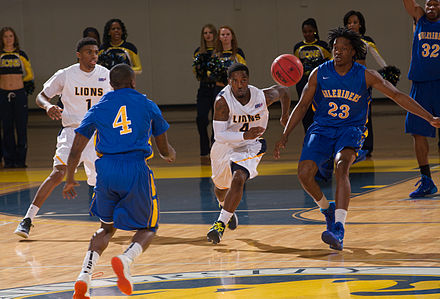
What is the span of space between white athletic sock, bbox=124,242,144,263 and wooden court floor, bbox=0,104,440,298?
0.31 meters

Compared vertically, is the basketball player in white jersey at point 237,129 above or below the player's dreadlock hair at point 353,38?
below

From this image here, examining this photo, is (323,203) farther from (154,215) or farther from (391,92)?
(154,215)

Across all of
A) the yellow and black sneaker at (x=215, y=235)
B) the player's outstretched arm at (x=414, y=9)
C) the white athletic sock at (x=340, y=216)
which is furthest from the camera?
the player's outstretched arm at (x=414, y=9)

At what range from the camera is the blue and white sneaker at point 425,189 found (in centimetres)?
902

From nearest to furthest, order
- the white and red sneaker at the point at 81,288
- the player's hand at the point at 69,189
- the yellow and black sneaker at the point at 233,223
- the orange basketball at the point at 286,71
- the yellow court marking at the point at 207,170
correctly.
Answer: the white and red sneaker at the point at 81,288 → the player's hand at the point at 69,189 → the yellow and black sneaker at the point at 233,223 → the orange basketball at the point at 286,71 → the yellow court marking at the point at 207,170

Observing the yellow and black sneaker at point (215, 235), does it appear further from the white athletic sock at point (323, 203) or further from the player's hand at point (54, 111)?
the player's hand at point (54, 111)

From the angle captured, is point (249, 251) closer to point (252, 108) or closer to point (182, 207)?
point (252, 108)

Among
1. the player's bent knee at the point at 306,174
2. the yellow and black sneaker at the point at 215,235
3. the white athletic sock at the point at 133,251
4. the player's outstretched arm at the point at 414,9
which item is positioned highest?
the player's outstretched arm at the point at 414,9

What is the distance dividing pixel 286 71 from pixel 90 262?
12.1ft

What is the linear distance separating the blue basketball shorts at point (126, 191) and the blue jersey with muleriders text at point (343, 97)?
219cm

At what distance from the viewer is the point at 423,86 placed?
911cm

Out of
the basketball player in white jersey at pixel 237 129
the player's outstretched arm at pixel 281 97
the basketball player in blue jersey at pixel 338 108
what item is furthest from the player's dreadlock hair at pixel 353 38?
the player's outstretched arm at pixel 281 97

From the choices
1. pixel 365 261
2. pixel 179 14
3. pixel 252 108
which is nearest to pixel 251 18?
pixel 179 14

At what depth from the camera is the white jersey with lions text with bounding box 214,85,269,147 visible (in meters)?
7.49
